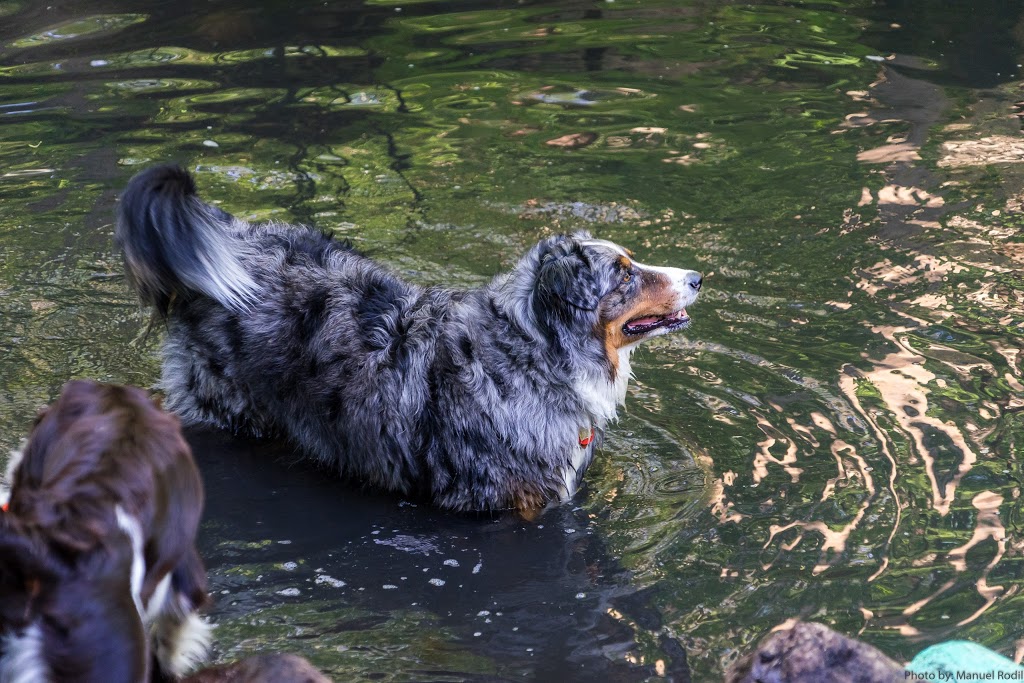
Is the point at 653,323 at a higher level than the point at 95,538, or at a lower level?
lower

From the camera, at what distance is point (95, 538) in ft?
6.16

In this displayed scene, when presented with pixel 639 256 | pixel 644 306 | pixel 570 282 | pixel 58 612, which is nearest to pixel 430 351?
pixel 570 282

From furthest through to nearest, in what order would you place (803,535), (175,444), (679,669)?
(803,535) → (679,669) → (175,444)

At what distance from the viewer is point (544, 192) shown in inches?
281

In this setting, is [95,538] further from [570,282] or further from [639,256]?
[639,256]

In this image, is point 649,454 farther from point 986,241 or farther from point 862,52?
point 862,52

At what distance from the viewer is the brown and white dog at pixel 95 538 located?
5.99ft

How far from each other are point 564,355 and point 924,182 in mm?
3732

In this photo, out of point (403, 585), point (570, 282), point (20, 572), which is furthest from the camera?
point (570, 282)

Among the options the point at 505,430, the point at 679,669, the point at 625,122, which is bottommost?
the point at 679,669

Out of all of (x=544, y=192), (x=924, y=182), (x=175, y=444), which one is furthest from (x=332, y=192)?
(x=175, y=444)

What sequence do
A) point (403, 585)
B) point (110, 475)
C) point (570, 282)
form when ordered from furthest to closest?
point (570, 282) < point (403, 585) < point (110, 475)

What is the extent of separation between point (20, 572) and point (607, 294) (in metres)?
2.98

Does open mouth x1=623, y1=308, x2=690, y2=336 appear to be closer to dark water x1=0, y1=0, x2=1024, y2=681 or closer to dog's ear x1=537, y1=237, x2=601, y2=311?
dog's ear x1=537, y1=237, x2=601, y2=311
